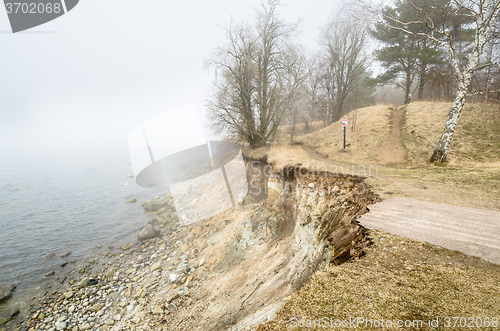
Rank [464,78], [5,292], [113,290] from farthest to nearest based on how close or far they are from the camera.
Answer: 1. [5,292]
2. [113,290]
3. [464,78]

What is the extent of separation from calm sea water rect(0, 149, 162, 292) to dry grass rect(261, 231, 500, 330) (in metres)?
15.4

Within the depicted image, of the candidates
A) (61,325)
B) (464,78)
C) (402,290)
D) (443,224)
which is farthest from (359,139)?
(61,325)

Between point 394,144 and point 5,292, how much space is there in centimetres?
2380

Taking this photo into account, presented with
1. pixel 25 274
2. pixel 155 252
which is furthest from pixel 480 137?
pixel 25 274

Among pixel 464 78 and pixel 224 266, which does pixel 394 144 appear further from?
pixel 224 266

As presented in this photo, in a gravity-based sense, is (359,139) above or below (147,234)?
above

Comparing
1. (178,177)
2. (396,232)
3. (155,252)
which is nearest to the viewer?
(396,232)

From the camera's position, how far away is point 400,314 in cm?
212

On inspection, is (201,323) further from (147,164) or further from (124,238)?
(147,164)

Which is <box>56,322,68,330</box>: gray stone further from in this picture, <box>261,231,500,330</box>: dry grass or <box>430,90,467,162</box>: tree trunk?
<box>430,90,467,162</box>: tree trunk

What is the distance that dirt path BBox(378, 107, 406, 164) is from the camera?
1227 centimetres

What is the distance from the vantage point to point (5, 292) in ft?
32.4

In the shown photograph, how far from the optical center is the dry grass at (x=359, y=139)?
13.7m

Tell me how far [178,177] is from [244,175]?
15441mm
